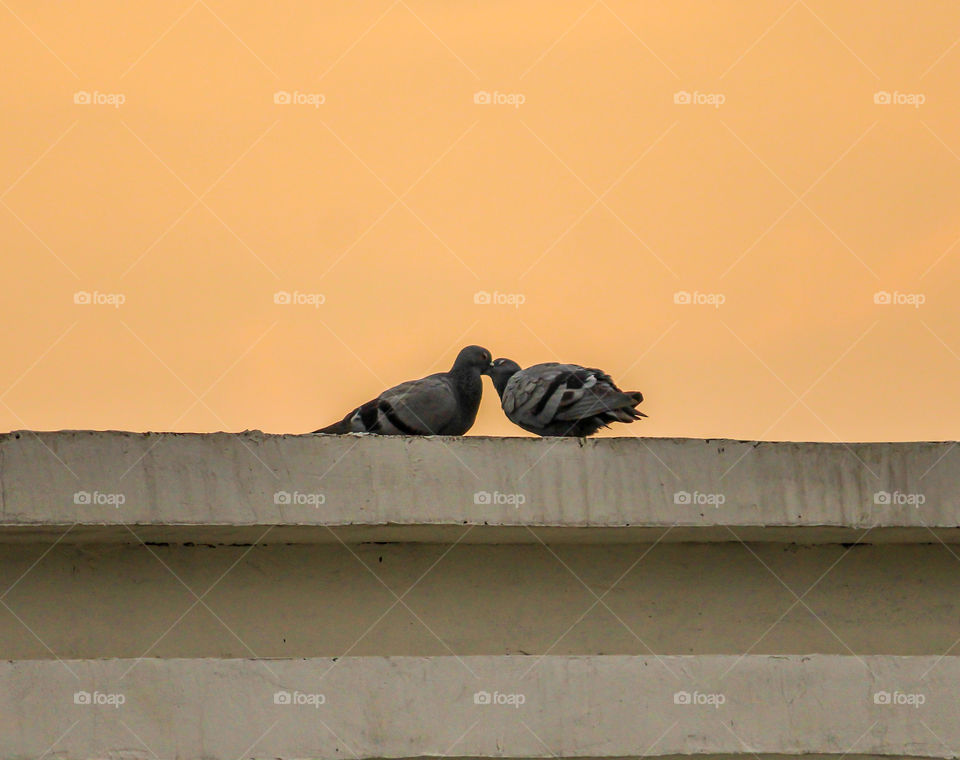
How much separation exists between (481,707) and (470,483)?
0.87 m

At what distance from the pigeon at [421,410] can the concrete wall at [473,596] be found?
1.04 metres

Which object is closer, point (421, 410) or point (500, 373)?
point (421, 410)

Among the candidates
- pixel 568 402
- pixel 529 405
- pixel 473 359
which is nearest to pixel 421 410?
pixel 529 405

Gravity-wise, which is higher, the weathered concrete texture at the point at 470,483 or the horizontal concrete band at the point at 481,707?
the weathered concrete texture at the point at 470,483

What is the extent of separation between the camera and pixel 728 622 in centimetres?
466

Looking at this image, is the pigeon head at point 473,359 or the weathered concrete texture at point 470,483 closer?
the weathered concrete texture at point 470,483

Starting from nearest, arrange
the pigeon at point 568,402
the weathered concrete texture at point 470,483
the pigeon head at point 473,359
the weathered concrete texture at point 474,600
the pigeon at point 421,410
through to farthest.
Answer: the weathered concrete texture at point 470,483 → the weathered concrete texture at point 474,600 → the pigeon at point 568,402 → the pigeon at point 421,410 → the pigeon head at point 473,359

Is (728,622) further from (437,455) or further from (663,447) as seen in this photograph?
(437,455)

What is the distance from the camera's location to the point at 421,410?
5629 mm

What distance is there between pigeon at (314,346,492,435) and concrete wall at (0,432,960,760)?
3.41ft

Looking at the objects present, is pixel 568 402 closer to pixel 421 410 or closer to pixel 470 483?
pixel 421 410

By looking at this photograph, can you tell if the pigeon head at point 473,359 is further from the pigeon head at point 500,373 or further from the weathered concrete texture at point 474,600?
the weathered concrete texture at point 474,600

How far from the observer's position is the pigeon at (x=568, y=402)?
214 inches

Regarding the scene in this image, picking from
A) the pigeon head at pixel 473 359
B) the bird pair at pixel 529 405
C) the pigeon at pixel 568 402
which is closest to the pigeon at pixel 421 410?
the bird pair at pixel 529 405
